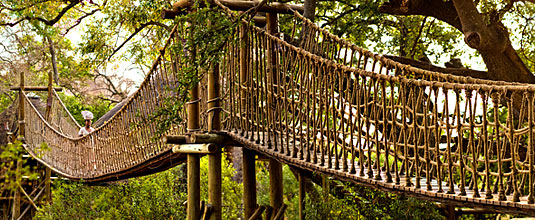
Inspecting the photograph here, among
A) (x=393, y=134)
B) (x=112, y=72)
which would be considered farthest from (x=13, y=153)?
(x=112, y=72)

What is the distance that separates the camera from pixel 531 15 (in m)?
6.73

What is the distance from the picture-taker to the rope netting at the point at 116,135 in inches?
204

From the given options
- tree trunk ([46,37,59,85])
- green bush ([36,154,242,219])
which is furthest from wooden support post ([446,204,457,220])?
tree trunk ([46,37,59,85])

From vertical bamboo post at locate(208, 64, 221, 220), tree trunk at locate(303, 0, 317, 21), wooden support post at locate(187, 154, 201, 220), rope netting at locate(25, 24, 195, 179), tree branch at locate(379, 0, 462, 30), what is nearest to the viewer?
vertical bamboo post at locate(208, 64, 221, 220)

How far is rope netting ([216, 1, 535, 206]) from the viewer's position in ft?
9.19

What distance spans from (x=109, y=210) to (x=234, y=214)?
1477 millimetres

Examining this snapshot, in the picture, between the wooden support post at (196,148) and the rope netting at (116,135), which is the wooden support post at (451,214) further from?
the wooden support post at (196,148)

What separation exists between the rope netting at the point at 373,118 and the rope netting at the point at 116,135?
612mm

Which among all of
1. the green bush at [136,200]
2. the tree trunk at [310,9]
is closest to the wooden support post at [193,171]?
the tree trunk at [310,9]

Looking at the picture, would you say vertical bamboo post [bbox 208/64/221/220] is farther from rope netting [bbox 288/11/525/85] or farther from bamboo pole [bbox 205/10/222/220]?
rope netting [bbox 288/11/525/85]

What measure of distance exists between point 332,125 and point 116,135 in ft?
7.69

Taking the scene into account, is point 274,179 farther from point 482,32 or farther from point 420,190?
point 420,190

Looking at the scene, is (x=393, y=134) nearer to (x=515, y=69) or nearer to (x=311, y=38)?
(x=311, y=38)

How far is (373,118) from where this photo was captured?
416 cm
